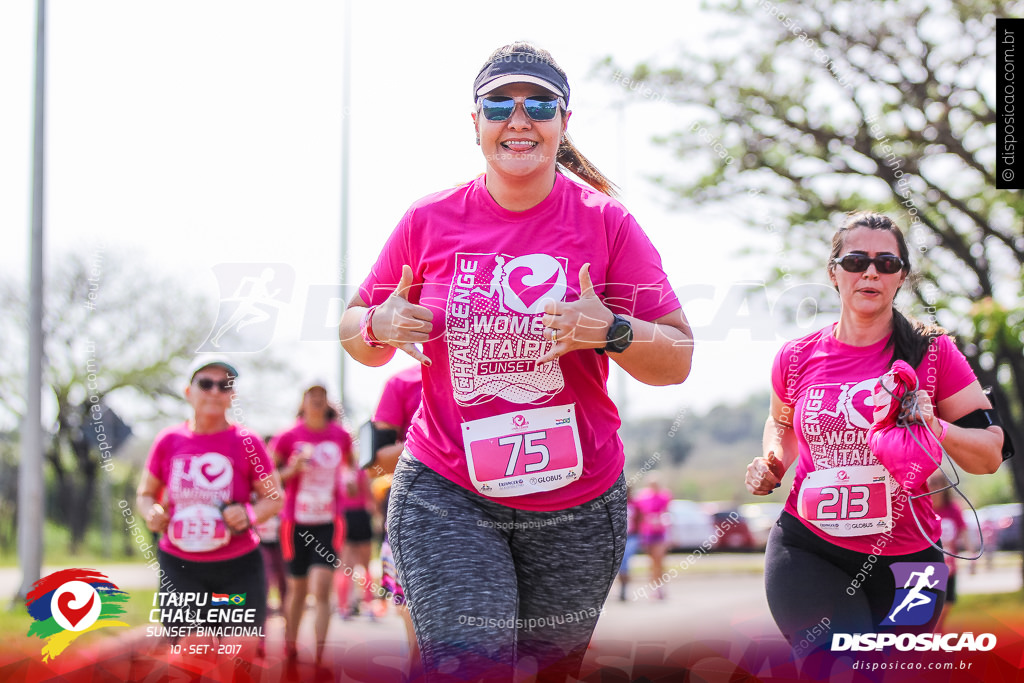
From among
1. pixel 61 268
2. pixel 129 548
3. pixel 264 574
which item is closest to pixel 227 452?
pixel 264 574

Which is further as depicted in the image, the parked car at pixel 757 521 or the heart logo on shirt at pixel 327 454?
the parked car at pixel 757 521

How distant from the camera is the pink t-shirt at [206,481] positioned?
455 cm

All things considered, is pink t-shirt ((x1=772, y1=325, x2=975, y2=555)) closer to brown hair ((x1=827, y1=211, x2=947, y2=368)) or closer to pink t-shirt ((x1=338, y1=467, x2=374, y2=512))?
brown hair ((x1=827, y1=211, x2=947, y2=368))

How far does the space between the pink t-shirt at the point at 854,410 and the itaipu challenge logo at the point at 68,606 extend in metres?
3.47

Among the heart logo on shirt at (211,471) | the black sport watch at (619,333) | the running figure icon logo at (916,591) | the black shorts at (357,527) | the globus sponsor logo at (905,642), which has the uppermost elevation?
the black sport watch at (619,333)

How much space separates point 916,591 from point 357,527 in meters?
5.92

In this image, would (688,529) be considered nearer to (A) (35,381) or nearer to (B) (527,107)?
(A) (35,381)

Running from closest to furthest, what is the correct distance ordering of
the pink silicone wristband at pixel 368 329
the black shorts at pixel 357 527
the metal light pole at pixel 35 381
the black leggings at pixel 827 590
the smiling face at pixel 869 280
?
the pink silicone wristband at pixel 368 329
the black leggings at pixel 827 590
the smiling face at pixel 869 280
the metal light pole at pixel 35 381
the black shorts at pixel 357 527

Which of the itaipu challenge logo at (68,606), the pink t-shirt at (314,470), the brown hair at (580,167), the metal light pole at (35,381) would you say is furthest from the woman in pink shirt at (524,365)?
the metal light pole at (35,381)

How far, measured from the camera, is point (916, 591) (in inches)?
120

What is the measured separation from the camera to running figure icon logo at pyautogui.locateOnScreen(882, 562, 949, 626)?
301 cm

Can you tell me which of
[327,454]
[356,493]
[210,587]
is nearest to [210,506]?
[210,587]

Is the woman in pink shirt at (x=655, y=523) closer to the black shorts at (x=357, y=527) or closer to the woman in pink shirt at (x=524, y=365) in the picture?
the black shorts at (x=357, y=527)

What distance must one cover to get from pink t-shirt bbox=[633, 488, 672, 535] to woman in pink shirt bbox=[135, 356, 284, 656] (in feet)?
27.5
